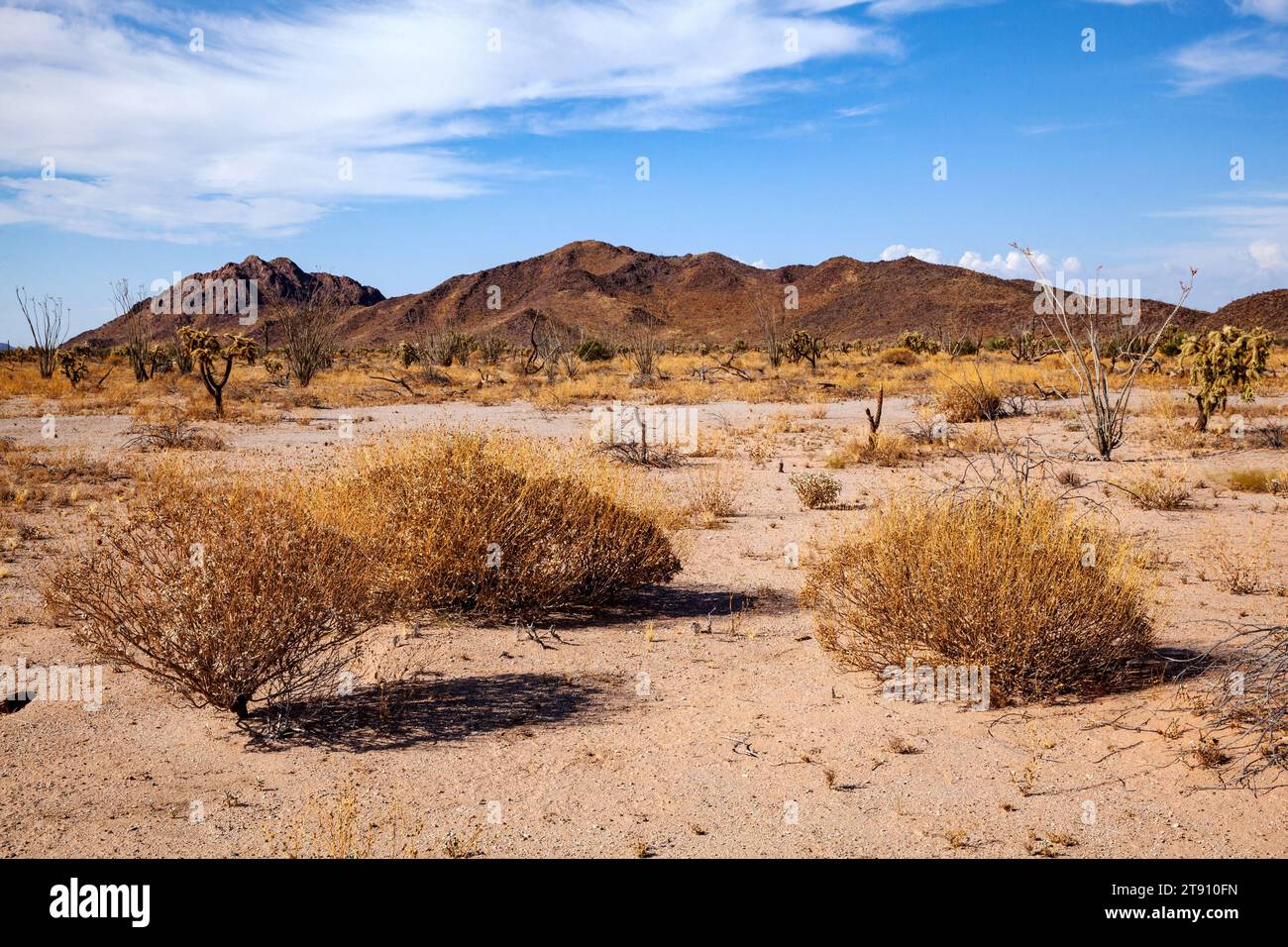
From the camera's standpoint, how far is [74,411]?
22156 mm

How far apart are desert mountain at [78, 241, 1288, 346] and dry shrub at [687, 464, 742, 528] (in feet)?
178

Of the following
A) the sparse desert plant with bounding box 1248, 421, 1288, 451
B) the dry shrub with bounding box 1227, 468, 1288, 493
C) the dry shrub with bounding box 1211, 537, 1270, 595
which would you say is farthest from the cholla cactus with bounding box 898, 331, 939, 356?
the dry shrub with bounding box 1211, 537, 1270, 595

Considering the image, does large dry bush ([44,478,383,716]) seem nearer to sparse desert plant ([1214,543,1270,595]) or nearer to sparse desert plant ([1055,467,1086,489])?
sparse desert plant ([1214,543,1270,595])

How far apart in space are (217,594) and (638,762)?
233 cm

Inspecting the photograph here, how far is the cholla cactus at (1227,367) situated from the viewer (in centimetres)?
1706

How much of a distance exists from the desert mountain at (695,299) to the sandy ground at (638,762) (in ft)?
202

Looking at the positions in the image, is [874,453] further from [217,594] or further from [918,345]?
[918,345]

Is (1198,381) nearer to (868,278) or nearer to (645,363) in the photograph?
(645,363)

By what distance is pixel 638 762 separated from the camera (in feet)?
16.1

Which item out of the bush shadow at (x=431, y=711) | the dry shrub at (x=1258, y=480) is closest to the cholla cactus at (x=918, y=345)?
the dry shrub at (x=1258, y=480)

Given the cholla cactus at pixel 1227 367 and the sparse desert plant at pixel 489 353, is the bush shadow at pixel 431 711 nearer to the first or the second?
the cholla cactus at pixel 1227 367

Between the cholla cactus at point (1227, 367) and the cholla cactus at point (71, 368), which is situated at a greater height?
the cholla cactus at point (71, 368)

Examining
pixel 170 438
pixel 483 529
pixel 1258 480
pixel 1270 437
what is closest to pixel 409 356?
pixel 170 438

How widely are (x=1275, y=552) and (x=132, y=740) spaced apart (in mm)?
9774
